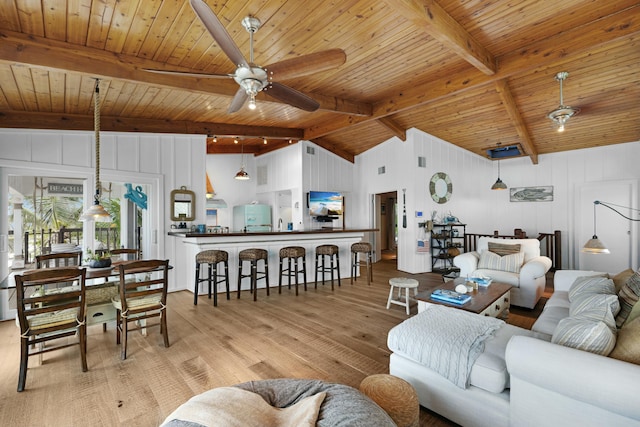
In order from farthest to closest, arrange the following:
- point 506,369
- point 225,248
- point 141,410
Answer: point 225,248, point 141,410, point 506,369

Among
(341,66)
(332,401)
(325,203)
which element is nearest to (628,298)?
(332,401)

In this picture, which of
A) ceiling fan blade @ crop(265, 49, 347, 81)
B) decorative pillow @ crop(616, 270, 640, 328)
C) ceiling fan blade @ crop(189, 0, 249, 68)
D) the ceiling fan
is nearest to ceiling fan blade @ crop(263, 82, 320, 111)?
the ceiling fan

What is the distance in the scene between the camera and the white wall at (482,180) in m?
6.71

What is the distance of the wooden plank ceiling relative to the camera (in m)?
2.68

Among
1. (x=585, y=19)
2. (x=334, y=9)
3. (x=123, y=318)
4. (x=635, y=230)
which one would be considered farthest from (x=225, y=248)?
(x=635, y=230)

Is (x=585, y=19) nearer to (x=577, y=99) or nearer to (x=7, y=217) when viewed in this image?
(x=577, y=99)

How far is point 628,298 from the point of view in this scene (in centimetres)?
210

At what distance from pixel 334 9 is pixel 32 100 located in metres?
3.99

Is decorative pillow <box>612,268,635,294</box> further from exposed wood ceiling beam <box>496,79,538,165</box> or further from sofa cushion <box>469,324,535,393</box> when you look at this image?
exposed wood ceiling beam <box>496,79,538,165</box>

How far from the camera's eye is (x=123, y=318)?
278 cm

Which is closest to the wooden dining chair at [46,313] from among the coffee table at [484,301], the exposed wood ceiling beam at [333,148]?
the coffee table at [484,301]

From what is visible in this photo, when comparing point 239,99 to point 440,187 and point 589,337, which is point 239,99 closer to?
point 589,337

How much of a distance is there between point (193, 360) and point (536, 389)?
262 cm

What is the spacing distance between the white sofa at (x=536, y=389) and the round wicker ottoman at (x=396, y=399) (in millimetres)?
421
